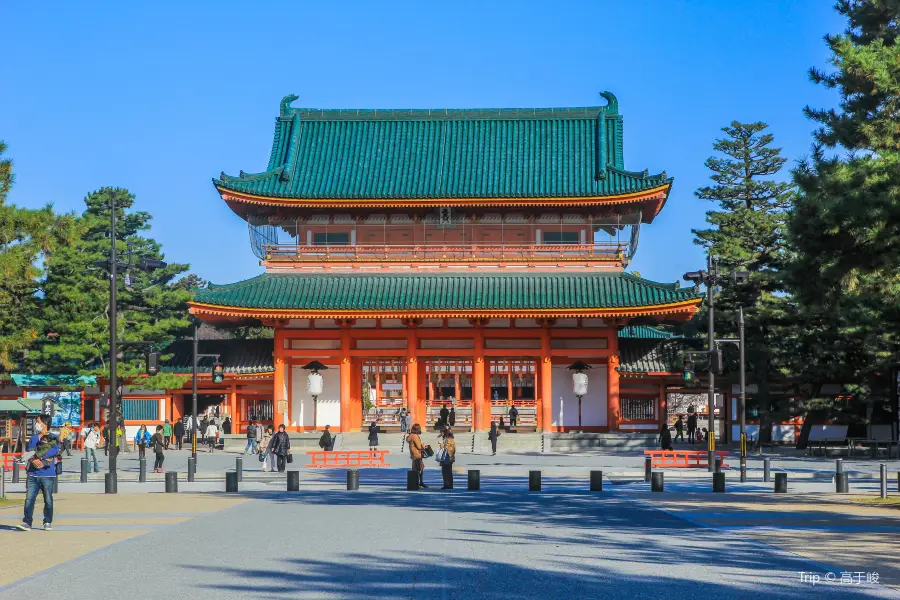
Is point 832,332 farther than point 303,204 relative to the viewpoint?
No

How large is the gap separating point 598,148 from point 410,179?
9.47 meters

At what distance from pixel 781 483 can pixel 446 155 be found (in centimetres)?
3220

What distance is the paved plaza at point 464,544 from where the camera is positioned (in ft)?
44.6

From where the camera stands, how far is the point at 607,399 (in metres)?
50.5

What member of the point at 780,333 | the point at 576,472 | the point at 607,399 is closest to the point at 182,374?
the point at 607,399

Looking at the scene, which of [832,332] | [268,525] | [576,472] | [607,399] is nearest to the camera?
[268,525]

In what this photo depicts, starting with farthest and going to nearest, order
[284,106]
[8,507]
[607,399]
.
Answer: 1. [284,106]
2. [607,399]
3. [8,507]

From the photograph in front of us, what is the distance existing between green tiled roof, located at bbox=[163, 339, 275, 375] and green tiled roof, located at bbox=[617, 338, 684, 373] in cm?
1646

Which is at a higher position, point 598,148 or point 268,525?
point 598,148

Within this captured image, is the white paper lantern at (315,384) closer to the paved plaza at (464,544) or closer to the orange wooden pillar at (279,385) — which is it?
the orange wooden pillar at (279,385)

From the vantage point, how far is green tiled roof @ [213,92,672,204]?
172ft

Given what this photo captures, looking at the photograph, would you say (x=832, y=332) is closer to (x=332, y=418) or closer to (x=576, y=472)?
(x=576, y=472)

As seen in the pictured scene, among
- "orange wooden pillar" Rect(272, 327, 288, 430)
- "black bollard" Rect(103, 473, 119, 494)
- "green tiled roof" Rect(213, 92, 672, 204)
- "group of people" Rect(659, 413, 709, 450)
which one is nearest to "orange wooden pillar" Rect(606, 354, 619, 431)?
"group of people" Rect(659, 413, 709, 450)

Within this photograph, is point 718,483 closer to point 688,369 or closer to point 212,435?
point 688,369
